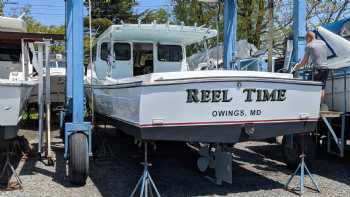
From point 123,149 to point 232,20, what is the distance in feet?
12.0

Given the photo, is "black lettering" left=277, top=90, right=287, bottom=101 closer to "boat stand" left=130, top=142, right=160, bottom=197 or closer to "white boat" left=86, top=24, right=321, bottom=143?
"white boat" left=86, top=24, right=321, bottom=143

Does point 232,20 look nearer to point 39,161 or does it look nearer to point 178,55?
point 178,55

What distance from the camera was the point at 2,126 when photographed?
6.39 meters

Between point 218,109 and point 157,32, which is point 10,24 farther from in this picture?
point 218,109

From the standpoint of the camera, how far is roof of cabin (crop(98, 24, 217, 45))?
8828mm

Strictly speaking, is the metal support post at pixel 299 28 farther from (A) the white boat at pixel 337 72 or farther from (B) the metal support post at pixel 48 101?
(B) the metal support post at pixel 48 101

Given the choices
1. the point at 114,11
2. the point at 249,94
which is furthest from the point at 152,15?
the point at 249,94

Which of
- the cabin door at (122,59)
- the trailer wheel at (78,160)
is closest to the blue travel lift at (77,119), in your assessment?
the trailer wheel at (78,160)

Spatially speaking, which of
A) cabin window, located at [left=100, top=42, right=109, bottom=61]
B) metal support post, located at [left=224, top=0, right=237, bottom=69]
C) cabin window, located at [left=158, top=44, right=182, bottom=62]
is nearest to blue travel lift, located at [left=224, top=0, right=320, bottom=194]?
metal support post, located at [left=224, top=0, right=237, bottom=69]

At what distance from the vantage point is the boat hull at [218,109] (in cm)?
564

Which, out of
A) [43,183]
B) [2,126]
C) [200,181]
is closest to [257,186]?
[200,181]

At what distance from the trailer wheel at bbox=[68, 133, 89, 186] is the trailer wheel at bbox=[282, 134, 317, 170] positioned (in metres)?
3.50

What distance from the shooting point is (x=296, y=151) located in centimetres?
798

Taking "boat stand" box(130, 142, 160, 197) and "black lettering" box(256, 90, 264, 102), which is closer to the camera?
"boat stand" box(130, 142, 160, 197)
